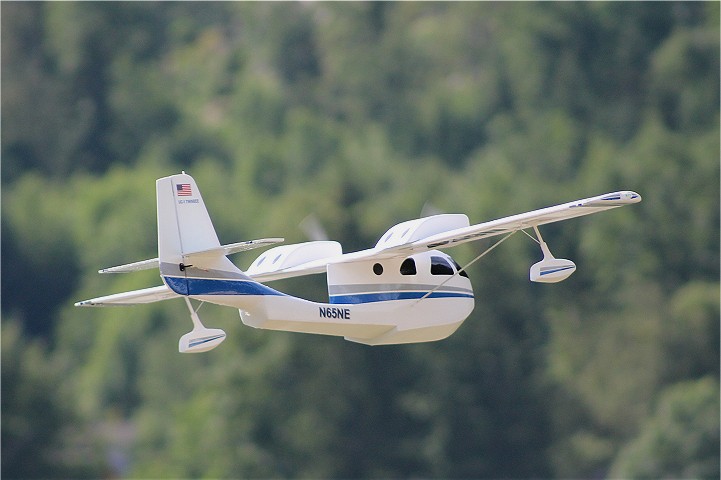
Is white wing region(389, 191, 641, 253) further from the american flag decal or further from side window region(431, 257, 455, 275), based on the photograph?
the american flag decal

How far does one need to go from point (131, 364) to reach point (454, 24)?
66659 mm

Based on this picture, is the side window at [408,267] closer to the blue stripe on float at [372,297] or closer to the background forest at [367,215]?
the blue stripe on float at [372,297]

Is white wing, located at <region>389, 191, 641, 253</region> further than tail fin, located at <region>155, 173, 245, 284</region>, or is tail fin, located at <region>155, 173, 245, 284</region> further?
tail fin, located at <region>155, 173, 245, 284</region>

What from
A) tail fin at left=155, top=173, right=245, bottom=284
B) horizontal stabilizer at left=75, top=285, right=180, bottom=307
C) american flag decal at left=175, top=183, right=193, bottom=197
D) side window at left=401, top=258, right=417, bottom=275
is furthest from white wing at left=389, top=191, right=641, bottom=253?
horizontal stabilizer at left=75, top=285, right=180, bottom=307

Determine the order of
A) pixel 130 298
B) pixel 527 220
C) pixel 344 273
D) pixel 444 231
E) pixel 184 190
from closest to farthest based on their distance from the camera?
1. pixel 527 220
2. pixel 184 190
3. pixel 444 231
4. pixel 344 273
5. pixel 130 298

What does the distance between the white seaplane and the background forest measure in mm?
46902

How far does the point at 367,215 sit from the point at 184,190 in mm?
58909

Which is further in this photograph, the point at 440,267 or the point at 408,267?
the point at 440,267

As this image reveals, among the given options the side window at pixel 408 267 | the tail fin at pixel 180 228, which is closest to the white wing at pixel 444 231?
the side window at pixel 408 267

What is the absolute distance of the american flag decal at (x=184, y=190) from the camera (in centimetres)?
2869

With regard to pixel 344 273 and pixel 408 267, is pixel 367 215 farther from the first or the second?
pixel 344 273

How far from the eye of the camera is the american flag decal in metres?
28.7

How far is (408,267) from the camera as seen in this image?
1227 inches

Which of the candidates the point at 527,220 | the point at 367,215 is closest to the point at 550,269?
the point at 527,220
